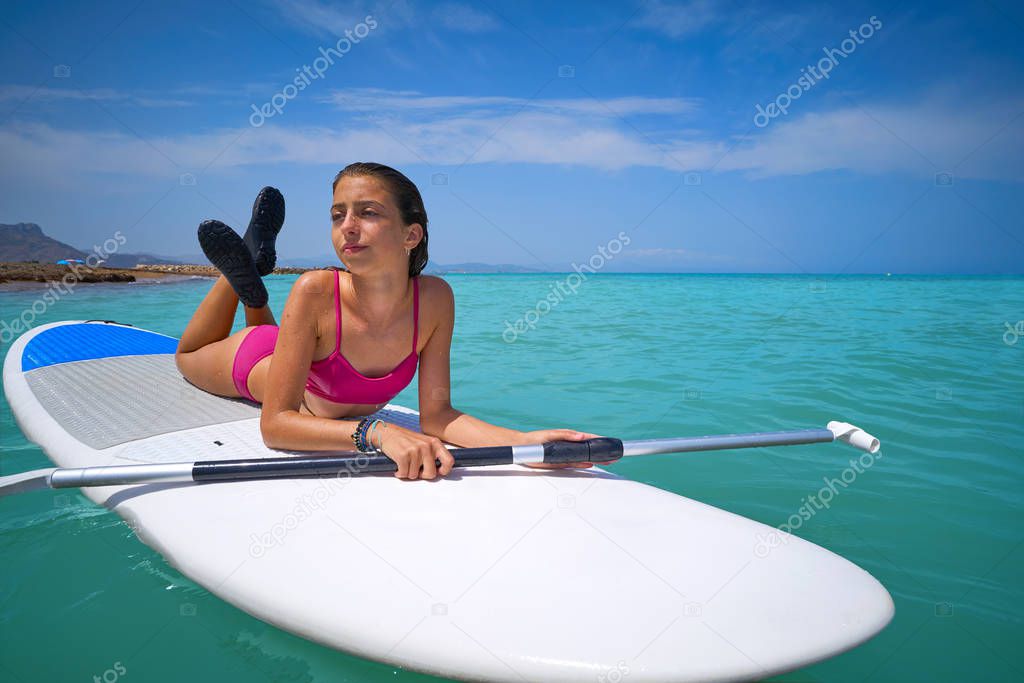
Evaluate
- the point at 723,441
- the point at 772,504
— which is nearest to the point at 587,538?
the point at 723,441

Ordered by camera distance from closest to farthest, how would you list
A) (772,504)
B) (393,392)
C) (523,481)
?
(523,481) < (393,392) < (772,504)

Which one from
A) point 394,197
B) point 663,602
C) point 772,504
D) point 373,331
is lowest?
point 772,504

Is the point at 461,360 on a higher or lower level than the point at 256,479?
lower

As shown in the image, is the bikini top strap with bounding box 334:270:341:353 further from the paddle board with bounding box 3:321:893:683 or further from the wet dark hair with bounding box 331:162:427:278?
the paddle board with bounding box 3:321:893:683

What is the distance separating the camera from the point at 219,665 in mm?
1383

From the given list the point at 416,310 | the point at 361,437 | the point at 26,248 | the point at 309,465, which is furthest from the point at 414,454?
the point at 26,248

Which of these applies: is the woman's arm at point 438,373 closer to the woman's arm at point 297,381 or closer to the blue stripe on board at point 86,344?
the woman's arm at point 297,381

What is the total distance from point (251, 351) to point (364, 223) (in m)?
1.23

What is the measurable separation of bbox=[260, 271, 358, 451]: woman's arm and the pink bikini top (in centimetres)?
10

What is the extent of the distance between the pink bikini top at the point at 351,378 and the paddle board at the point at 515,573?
0.99 feet

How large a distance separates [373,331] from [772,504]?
5.97 ft

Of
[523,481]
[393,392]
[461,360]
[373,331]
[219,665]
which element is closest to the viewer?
[219,665]

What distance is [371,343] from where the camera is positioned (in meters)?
1.99

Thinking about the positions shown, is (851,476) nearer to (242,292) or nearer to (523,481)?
(523,481)
